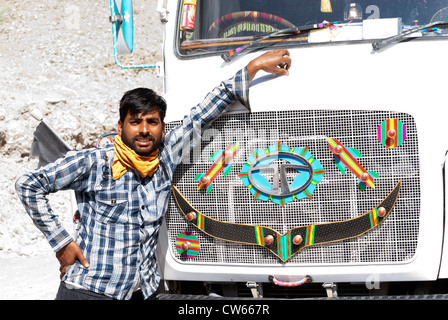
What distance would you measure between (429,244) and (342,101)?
3.02 ft

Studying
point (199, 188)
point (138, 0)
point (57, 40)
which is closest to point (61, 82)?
point (57, 40)

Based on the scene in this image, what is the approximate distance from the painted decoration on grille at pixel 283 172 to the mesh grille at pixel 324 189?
Answer: 0.04 metres

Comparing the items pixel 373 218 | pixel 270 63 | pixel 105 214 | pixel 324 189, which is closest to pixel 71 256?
pixel 105 214

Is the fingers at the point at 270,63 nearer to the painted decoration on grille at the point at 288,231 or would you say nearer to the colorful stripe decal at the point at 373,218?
the painted decoration on grille at the point at 288,231

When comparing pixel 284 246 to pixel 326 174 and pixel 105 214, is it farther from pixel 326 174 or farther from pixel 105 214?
pixel 105 214

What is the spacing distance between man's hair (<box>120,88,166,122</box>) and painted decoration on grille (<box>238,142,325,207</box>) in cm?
61

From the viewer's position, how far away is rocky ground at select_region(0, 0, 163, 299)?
30.1 feet

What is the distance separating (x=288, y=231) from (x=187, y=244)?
63 centimetres

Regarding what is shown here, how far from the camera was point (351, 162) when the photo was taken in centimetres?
352

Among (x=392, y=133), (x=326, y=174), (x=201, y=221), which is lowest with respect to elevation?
(x=201, y=221)

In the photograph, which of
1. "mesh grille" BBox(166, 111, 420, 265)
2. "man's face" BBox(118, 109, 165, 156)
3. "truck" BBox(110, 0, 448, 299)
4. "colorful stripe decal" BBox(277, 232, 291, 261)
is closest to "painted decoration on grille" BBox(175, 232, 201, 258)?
"truck" BBox(110, 0, 448, 299)

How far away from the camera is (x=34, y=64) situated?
57.3 feet

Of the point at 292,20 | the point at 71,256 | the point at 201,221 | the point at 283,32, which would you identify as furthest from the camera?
the point at 292,20

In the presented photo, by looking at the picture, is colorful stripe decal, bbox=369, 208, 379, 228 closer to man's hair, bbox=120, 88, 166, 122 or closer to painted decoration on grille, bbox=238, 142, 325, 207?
painted decoration on grille, bbox=238, 142, 325, 207
